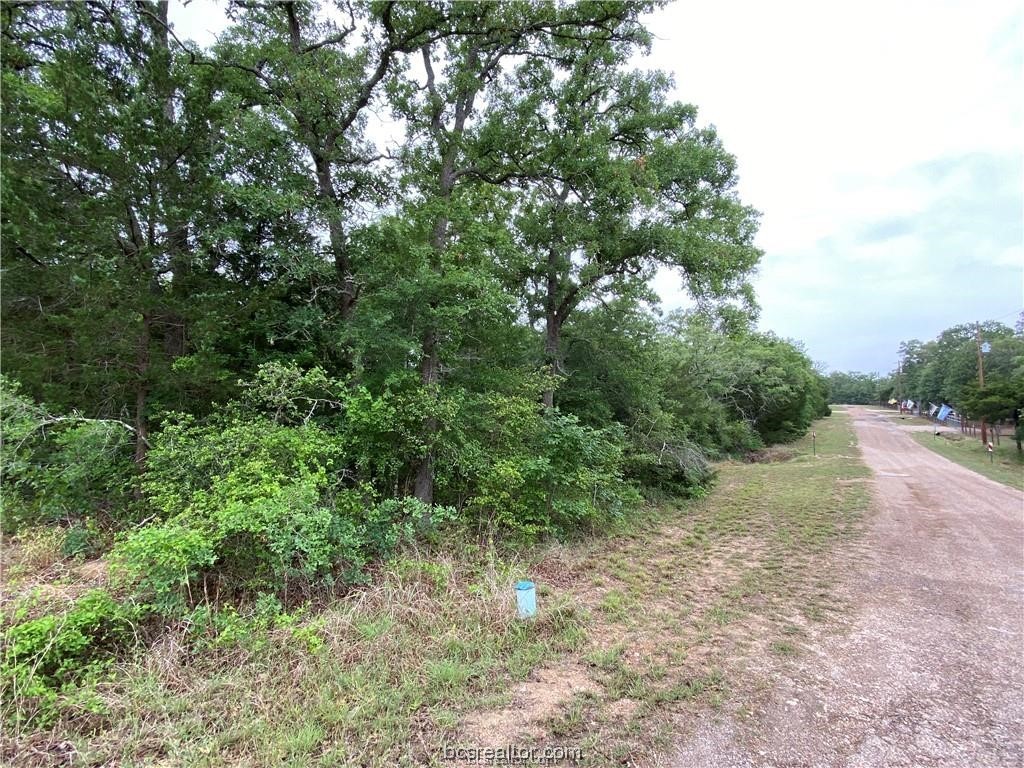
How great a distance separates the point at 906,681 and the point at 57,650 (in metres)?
5.43

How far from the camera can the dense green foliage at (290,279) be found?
12.0ft

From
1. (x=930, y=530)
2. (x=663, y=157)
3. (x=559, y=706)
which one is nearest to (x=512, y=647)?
(x=559, y=706)

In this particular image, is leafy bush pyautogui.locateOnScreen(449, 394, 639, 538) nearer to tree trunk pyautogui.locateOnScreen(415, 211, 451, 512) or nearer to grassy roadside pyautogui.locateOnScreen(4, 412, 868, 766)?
tree trunk pyautogui.locateOnScreen(415, 211, 451, 512)

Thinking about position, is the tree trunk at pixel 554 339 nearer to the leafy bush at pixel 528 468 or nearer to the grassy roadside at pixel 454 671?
the leafy bush at pixel 528 468

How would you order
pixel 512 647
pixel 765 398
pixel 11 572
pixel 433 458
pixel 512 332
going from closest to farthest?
pixel 512 647, pixel 11 572, pixel 433 458, pixel 512 332, pixel 765 398

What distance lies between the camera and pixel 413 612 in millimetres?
3406

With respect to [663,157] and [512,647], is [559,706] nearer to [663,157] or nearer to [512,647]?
[512,647]

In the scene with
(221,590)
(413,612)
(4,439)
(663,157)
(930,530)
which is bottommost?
(930,530)

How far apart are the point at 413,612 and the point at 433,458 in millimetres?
2206

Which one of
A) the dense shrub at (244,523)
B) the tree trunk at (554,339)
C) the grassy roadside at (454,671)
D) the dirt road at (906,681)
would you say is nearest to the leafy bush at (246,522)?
the dense shrub at (244,523)

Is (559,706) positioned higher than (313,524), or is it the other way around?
(313,524)

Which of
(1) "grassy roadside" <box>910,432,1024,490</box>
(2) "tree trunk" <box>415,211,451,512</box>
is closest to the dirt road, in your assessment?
(2) "tree trunk" <box>415,211,451,512</box>

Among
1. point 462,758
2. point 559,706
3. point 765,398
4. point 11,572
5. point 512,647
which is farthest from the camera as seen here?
point 765,398

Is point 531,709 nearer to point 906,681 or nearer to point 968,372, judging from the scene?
point 906,681
